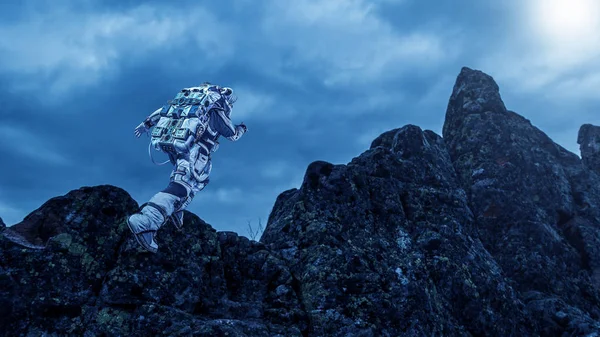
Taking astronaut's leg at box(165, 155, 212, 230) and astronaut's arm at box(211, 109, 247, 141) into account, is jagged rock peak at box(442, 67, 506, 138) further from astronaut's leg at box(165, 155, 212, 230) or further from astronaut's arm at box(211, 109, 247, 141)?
astronaut's leg at box(165, 155, 212, 230)

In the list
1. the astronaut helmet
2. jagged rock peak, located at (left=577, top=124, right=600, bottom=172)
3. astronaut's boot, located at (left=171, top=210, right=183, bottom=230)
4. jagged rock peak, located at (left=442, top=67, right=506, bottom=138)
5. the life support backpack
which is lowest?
astronaut's boot, located at (left=171, top=210, right=183, bottom=230)

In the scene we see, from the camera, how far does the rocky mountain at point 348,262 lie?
12.4 metres

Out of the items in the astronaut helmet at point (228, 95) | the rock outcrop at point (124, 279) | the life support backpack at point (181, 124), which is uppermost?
the astronaut helmet at point (228, 95)

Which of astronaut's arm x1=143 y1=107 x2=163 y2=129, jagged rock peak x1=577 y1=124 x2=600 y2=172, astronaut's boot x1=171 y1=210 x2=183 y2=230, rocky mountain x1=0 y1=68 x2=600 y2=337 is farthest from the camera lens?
jagged rock peak x1=577 y1=124 x2=600 y2=172

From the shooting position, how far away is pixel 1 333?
11328 mm

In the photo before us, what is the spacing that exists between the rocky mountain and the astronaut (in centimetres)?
87

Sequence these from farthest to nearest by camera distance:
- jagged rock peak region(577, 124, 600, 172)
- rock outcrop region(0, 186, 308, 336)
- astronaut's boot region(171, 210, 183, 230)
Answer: jagged rock peak region(577, 124, 600, 172) < astronaut's boot region(171, 210, 183, 230) < rock outcrop region(0, 186, 308, 336)

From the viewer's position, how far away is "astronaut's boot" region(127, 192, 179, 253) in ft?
42.5

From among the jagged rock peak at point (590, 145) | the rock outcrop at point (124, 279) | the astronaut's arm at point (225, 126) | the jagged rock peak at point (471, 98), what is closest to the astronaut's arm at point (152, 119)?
the astronaut's arm at point (225, 126)

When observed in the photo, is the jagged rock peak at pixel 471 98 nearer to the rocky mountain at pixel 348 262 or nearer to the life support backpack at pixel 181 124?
the rocky mountain at pixel 348 262

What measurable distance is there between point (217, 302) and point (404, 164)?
511 inches

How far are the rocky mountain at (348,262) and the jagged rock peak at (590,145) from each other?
1141 centimetres

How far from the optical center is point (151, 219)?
13.5 m

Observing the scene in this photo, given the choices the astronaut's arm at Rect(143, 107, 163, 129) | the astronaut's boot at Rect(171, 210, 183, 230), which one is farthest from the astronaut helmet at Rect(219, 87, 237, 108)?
the astronaut's boot at Rect(171, 210, 183, 230)
